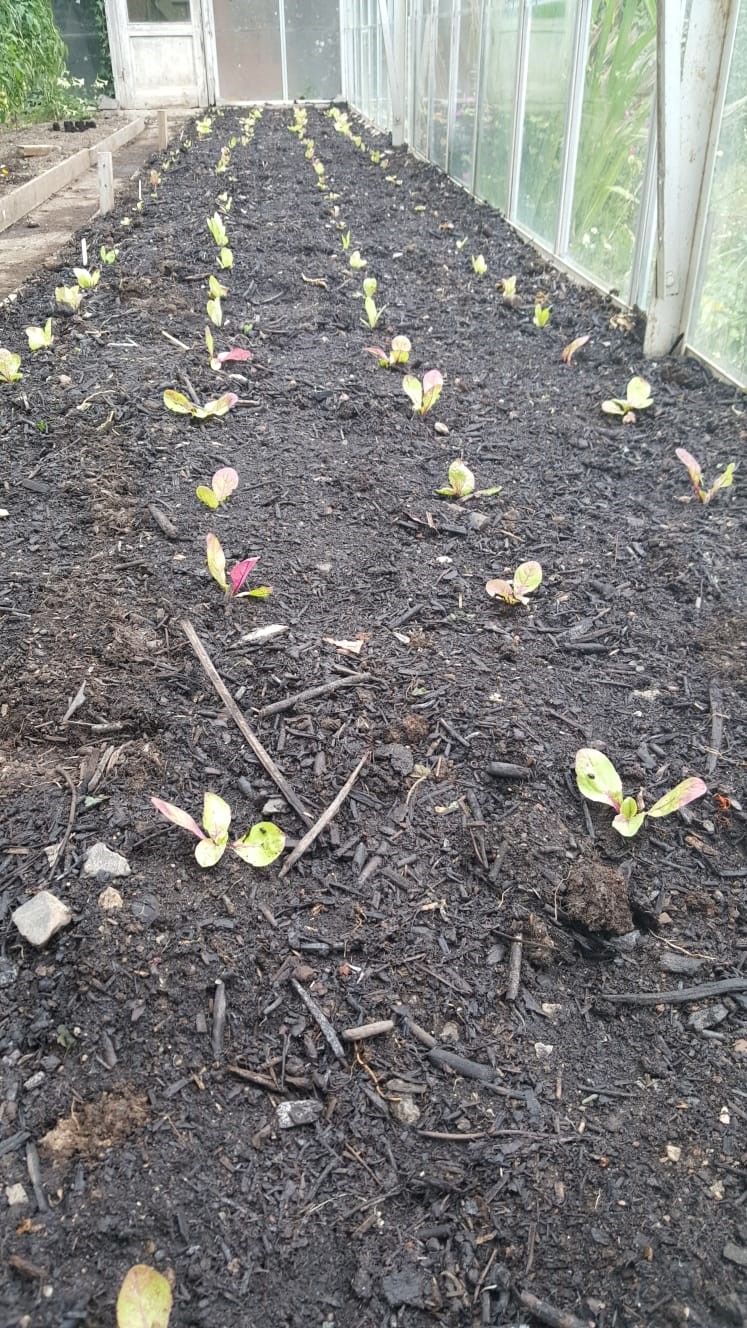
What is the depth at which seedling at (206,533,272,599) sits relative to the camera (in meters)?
2.34

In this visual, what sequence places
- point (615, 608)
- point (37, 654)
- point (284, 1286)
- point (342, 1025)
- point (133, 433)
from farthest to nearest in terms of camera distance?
point (133, 433) → point (615, 608) → point (37, 654) → point (342, 1025) → point (284, 1286)

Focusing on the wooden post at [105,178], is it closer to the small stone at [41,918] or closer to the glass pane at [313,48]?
the small stone at [41,918]

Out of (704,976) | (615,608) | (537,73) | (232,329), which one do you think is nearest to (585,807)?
(704,976)

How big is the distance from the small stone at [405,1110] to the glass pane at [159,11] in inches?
815

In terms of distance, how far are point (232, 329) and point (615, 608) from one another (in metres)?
2.78

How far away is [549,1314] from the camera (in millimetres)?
1094

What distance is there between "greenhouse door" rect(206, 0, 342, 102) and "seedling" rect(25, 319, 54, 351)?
1695 cm

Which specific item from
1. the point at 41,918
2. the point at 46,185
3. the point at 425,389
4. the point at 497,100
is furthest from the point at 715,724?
the point at 46,185

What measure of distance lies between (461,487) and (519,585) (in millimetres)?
644

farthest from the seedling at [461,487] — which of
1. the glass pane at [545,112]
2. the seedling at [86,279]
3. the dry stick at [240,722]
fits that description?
the glass pane at [545,112]

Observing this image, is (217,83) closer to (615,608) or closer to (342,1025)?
(615,608)

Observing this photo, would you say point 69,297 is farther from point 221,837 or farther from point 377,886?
point 377,886

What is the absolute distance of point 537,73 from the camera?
233 inches

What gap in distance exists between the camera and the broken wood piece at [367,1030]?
4.57 ft
